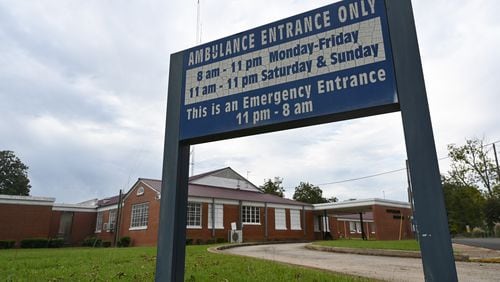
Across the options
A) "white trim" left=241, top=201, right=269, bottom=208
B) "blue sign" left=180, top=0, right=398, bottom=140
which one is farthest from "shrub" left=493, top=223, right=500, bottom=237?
"blue sign" left=180, top=0, right=398, bottom=140

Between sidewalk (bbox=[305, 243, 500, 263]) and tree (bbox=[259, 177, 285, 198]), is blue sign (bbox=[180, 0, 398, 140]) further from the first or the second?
tree (bbox=[259, 177, 285, 198])

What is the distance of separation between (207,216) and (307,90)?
79.3 feet

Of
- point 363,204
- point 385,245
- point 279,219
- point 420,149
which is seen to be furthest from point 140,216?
point 420,149

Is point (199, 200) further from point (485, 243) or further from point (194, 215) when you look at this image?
point (485, 243)

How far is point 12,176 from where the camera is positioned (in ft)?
180

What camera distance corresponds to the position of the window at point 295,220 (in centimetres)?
3272

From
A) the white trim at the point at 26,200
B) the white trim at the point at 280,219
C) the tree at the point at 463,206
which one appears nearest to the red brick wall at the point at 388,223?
the white trim at the point at 280,219

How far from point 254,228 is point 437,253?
27053mm

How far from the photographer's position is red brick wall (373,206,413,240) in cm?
3166

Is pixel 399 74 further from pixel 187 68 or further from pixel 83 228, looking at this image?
pixel 83 228

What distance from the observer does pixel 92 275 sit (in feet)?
22.3

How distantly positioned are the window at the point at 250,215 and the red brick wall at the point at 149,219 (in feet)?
23.1

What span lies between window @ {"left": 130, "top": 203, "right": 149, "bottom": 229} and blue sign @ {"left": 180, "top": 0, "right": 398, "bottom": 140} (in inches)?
943

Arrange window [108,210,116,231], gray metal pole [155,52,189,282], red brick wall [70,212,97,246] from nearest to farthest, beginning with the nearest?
1. gray metal pole [155,52,189,282]
2. window [108,210,116,231]
3. red brick wall [70,212,97,246]
